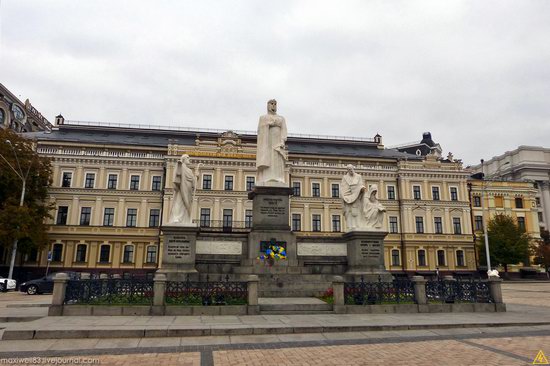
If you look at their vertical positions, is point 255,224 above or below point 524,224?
below

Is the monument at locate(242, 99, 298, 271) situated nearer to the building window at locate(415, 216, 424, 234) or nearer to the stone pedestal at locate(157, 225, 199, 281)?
the stone pedestal at locate(157, 225, 199, 281)

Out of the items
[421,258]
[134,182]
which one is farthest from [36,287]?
[421,258]

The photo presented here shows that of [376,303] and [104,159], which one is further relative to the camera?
[104,159]

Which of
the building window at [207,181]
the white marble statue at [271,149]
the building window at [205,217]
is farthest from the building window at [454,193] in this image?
the white marble statue at [271,149]

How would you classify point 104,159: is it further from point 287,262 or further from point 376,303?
point 376,303

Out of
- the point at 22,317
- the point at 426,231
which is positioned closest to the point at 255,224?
the point at 22,317

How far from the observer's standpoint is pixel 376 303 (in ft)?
38.1

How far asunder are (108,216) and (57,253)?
6.35 meters

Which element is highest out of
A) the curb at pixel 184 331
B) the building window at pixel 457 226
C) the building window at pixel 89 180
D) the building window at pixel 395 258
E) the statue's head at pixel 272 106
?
the building window at pixel 89 180

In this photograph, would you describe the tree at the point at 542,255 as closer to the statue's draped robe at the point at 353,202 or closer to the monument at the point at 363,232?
the monument at the point at 363,232

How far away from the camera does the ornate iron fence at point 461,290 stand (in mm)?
12391

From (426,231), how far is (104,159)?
4032 cm

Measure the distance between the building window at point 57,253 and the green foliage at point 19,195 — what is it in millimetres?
4230

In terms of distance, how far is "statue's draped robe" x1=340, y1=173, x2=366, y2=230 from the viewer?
1552cm
